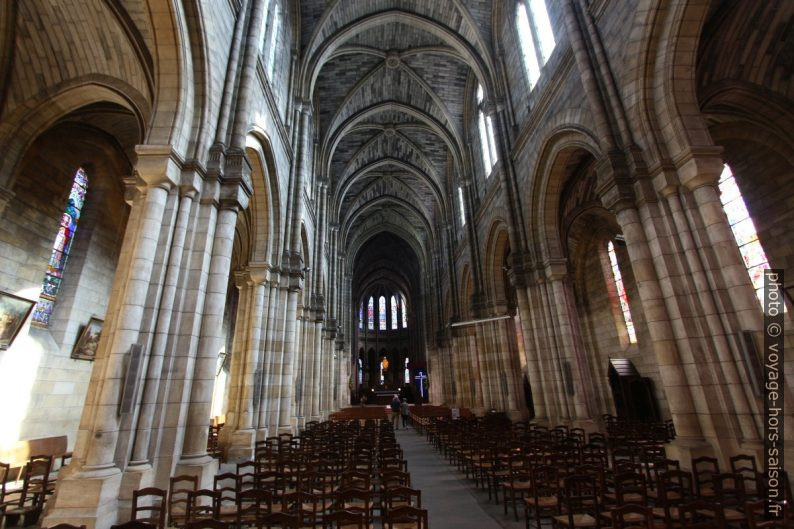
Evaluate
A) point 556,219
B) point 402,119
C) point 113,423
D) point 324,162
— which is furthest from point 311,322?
point 402,119

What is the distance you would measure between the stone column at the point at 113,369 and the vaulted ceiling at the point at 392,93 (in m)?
11.5

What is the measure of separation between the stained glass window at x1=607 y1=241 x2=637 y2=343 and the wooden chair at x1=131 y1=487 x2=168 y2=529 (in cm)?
1741

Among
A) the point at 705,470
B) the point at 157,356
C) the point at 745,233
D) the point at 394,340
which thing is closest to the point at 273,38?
the point at 157,356

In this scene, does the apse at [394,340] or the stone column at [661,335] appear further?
the apse at [394,340]

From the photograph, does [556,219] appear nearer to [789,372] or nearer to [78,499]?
[789,372]

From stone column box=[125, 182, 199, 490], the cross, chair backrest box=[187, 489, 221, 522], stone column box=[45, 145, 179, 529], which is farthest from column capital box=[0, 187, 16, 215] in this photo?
the cross

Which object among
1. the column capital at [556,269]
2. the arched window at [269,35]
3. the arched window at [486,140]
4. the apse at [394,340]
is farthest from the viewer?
the apse at [394,340]

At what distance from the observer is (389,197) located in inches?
1310

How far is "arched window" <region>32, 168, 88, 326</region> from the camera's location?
32.6 ft

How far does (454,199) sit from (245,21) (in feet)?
61.2

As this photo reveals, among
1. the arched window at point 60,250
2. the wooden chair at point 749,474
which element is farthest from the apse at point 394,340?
the wooden chair at point 749,474

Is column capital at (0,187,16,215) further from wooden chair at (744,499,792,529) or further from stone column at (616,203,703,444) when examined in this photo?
stone column at (616,203,703,444)

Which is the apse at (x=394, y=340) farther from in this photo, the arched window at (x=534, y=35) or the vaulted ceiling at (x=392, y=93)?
the arched window at (x=534, y=35)

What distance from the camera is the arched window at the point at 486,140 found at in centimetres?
1786
